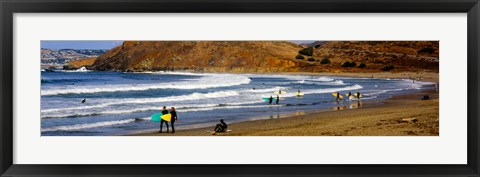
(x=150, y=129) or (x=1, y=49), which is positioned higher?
(x=1, y=49)

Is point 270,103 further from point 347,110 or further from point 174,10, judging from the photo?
point 174,10

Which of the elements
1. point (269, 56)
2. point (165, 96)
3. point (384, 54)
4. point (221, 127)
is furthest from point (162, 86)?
point (384, 54)

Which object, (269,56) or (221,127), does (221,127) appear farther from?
(269,56)

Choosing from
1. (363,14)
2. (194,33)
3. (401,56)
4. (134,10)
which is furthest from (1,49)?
(401,56)

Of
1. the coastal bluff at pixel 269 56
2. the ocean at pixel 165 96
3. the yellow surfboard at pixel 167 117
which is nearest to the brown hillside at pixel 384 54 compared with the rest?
the coastal bluff at pixel 269 56

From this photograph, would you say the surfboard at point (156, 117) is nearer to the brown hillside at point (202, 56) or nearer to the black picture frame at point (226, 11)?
the black picture frame at point (226, 11)

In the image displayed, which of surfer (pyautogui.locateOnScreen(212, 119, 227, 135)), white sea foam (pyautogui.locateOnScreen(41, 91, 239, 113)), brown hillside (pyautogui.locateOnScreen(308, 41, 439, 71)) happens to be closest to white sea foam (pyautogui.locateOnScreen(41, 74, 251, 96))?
white sea foam (pyautogui.locateOnScreen(41, 91, 239, 113))

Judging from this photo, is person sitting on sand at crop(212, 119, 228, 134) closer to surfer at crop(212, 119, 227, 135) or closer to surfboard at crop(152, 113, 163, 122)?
surfer at crop(212, 119, 227, 135)
